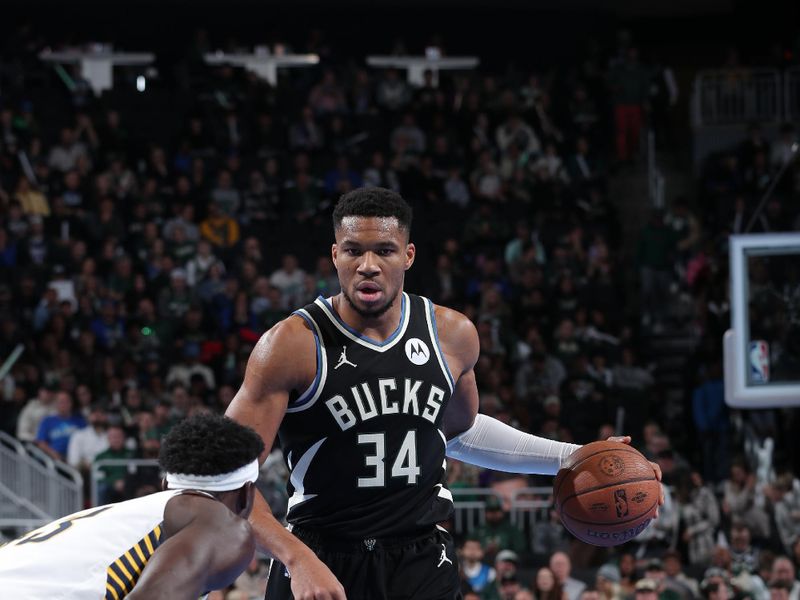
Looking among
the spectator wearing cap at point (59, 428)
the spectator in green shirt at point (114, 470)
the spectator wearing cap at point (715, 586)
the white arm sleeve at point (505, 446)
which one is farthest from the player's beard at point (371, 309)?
the spectator wearing cap at point (59, 428)

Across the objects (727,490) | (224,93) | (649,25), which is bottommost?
(727,490)

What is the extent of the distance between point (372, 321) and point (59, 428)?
850 cm

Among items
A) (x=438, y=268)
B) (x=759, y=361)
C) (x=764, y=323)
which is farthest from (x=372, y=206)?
(x=438, y=268)

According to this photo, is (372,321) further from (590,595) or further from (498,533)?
(498,533)

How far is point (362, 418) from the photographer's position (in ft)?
16.3

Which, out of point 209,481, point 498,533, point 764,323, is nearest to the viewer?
point 209,481

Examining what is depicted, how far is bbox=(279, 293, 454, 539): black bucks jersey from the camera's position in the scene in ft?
16.3

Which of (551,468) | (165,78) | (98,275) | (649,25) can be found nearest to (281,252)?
(98,275)

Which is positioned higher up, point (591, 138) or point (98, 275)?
point (591, 138)

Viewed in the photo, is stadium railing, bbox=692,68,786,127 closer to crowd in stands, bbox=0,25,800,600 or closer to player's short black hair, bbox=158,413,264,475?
crowd in stands, bbox=0,25,800,600

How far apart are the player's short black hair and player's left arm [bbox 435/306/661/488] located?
163cm

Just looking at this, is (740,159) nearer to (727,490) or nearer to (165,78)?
(727,490)

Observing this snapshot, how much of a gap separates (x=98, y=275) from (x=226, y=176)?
235 centimetres

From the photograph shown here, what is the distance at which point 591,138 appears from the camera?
19703 mm
